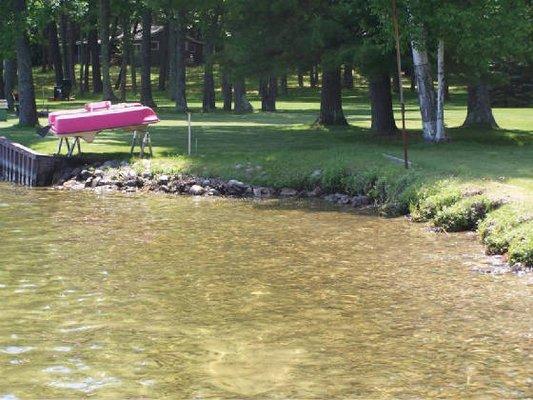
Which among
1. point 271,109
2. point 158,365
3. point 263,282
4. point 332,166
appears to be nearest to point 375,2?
point 332,166

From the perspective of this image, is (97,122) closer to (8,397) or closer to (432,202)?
(432,202)

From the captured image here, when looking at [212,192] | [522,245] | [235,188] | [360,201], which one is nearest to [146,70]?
[212,192]

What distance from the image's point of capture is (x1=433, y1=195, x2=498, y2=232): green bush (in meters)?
17.1

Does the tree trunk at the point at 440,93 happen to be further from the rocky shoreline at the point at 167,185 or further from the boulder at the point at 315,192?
the rocky shoreline at the point at 167,185

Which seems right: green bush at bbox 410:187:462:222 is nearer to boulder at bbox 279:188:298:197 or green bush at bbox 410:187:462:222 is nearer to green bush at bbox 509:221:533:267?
green bush at bbox 509:221:533:267

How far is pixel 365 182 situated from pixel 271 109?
3001 cm

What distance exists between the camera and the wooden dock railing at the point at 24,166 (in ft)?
85.6

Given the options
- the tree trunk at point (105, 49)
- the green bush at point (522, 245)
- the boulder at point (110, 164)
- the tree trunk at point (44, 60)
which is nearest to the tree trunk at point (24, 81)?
the tree trunk at point (105, 49)

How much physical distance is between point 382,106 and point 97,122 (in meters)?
8.75

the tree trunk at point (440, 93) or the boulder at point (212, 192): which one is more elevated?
the tree trunk at point (440, 93)

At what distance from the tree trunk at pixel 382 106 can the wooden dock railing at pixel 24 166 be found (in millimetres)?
9743

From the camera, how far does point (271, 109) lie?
5131cm

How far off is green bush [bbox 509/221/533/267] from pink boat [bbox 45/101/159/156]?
13.7m

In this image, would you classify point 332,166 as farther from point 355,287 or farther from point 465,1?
point 355,287
